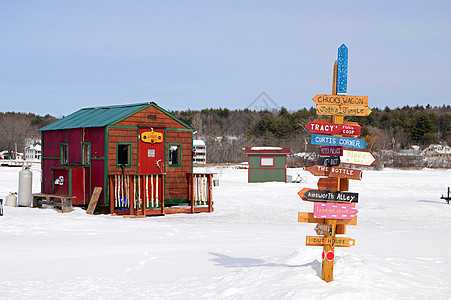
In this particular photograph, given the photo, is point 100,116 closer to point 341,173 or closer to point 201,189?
point 201,189

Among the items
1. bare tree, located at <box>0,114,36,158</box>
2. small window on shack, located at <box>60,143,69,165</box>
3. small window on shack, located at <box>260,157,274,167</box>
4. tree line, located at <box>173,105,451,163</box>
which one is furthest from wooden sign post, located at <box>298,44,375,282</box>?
bare tree, located at <box>0,114,36,158</box>

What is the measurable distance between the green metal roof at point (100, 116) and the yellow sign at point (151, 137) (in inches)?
32.6

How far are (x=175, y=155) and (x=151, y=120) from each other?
1586mm

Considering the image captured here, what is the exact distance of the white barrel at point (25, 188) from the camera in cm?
1878

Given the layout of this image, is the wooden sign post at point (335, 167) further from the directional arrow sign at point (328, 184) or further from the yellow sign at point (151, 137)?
the yellow sign at point (151, 137)

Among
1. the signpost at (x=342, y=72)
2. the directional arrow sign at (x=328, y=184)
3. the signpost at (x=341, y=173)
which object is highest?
the signpost at (x=342, y=72)

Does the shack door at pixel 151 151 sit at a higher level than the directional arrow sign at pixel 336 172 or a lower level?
higher

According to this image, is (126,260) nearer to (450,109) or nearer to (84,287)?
(84,287)

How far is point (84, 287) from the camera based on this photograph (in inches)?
321

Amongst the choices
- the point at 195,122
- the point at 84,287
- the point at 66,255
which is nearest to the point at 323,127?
the point at 84,287

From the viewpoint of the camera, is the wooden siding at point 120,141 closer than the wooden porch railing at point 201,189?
Yes

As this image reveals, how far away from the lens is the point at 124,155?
1881 cm

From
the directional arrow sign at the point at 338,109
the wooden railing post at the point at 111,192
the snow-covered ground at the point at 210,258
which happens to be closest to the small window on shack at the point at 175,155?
the snow-covered ground at the point at 210,258

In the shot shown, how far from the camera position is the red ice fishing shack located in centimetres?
1812
